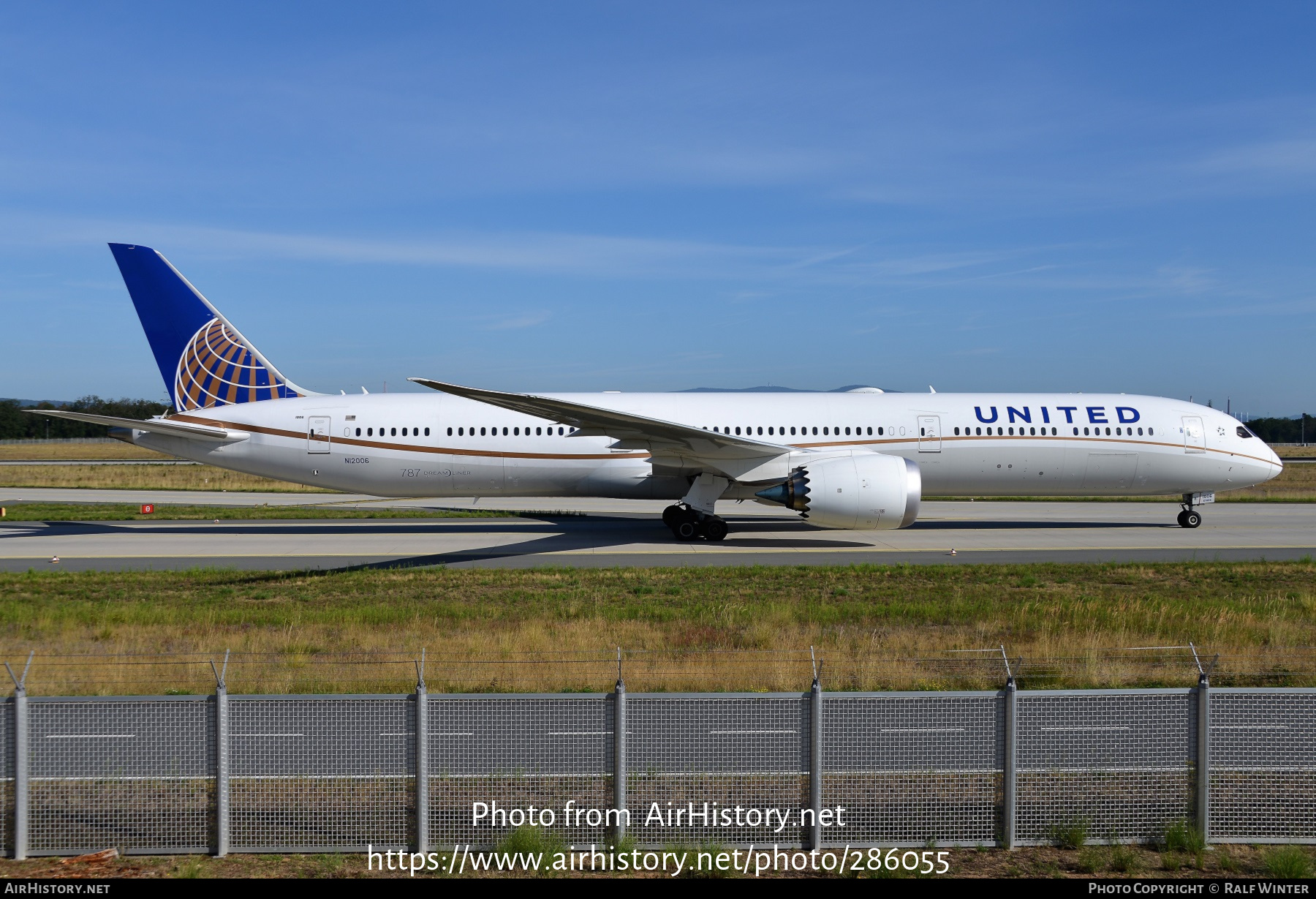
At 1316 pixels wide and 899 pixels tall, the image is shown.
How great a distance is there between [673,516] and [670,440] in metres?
2.45

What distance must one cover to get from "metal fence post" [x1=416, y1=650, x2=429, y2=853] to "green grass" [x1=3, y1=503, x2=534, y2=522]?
952 inches

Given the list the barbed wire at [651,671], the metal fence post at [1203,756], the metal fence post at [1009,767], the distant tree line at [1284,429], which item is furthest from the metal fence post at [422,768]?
the distant tree line at [1284,429]

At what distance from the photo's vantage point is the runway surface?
806 inches

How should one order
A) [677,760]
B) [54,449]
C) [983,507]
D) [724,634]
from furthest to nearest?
[54,449]
[983,507]
[724,634]
[677,760]

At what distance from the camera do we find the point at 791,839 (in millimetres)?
6707

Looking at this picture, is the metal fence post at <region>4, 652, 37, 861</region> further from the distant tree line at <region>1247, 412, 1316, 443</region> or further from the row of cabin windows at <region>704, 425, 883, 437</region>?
the distant tree line at <region>1247, 412, 1316, 443</region>

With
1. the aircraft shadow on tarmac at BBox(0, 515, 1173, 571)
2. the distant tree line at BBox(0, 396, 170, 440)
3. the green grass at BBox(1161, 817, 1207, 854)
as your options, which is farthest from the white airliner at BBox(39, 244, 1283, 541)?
the distant tree line at BBox(0, 396, 170, 440)

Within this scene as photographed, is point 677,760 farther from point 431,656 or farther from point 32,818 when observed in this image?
point 431,656

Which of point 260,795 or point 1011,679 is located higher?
point 1011,679

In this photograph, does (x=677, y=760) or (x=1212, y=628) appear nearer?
(x=677, y=760)

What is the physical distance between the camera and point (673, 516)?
24.4 m

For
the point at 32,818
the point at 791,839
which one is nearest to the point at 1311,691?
the point at 791,839

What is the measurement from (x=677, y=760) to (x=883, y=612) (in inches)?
317

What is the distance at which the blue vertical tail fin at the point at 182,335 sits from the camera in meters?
25.9
